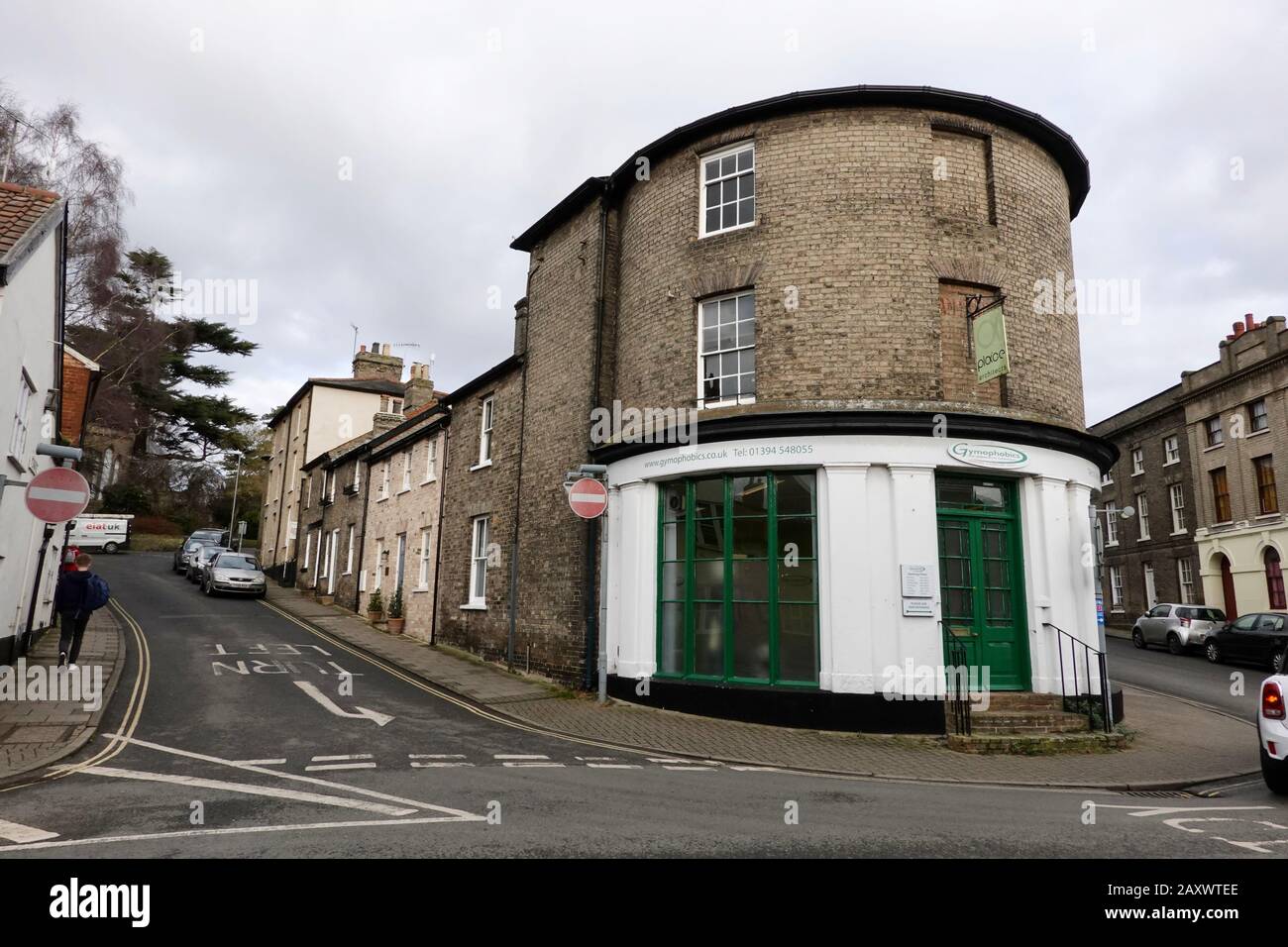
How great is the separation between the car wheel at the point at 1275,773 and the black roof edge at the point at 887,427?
5.12 m

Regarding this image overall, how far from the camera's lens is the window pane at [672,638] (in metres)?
12.5

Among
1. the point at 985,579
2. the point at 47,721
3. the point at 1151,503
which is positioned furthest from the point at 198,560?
the point at 1151,503

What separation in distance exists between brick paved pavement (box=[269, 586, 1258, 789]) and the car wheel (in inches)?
37.9

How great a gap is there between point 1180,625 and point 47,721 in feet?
94.2

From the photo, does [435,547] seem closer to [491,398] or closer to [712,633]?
[491,398]

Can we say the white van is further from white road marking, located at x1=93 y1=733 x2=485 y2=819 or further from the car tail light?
the car tail light

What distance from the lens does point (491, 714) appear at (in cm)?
1193

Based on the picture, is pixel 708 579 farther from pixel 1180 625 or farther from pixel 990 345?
pixel 1180 625

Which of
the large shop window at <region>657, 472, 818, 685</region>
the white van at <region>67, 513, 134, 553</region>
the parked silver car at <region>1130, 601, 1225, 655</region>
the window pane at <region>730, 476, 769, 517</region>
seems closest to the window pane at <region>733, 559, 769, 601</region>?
the large shop window at <region>657, 472, 818, 685</region>

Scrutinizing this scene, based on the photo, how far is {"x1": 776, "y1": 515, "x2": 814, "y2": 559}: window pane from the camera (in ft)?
37.8

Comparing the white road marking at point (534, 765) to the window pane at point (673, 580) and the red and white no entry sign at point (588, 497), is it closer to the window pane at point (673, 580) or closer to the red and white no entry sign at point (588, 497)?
the window pane at point (673, 580)

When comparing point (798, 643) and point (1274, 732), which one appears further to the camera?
point (798, 643)

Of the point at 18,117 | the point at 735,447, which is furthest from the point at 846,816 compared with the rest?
the point at 18,117

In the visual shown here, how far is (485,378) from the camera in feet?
62.0
